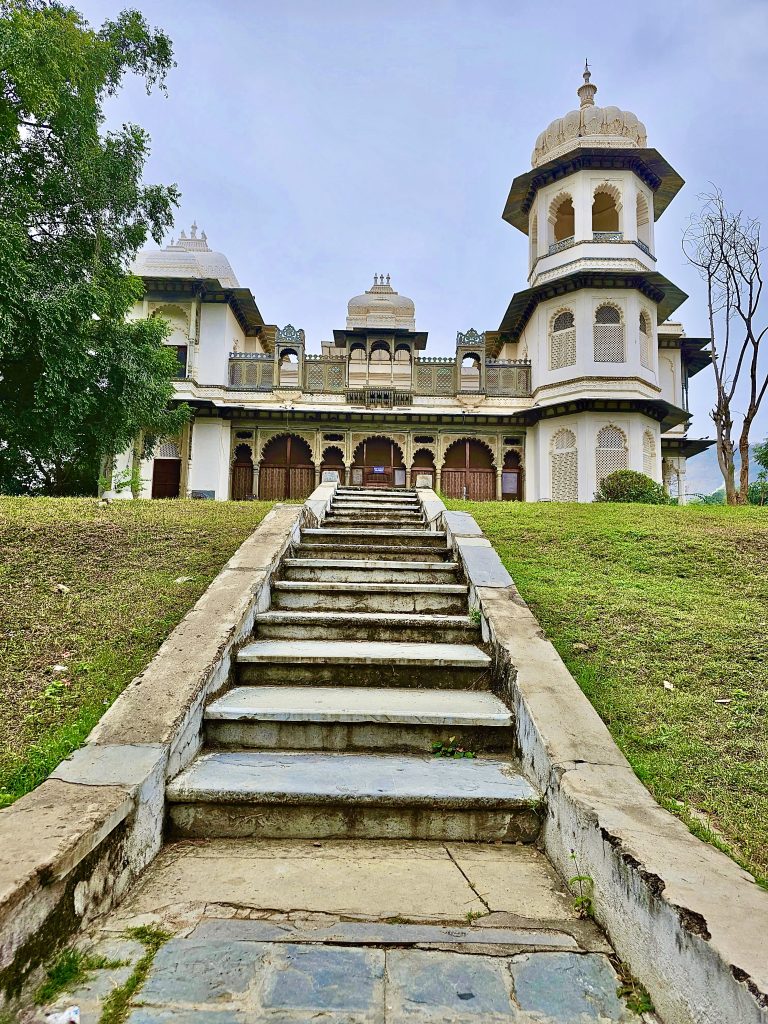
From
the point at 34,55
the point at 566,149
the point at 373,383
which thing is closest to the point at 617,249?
the point at 566,149

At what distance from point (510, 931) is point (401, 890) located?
0.41 metres

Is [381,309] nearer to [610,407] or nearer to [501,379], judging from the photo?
[501,379]

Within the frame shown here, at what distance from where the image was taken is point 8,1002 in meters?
1.55

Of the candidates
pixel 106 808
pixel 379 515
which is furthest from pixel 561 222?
pixel 106 808

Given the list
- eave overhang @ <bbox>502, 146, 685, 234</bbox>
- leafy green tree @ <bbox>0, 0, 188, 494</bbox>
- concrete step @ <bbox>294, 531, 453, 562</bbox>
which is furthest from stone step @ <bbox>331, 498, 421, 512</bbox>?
eave overhang @ <bbox>502, 146, 685, 234</bbox>

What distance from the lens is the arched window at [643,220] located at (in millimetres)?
21422

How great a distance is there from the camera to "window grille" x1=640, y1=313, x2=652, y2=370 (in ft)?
67.0

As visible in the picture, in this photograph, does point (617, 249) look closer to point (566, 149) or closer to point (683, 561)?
point (566, 149)

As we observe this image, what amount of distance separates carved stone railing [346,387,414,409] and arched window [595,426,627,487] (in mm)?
6850

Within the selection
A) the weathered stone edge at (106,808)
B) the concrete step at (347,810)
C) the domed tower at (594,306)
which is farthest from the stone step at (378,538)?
the domed tower at (594,306)

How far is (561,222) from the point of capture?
77.8ft

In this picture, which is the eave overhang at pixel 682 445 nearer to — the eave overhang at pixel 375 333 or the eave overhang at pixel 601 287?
the eave overhang at pixel 601 287

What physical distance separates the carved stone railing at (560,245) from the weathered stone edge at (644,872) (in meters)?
21.2

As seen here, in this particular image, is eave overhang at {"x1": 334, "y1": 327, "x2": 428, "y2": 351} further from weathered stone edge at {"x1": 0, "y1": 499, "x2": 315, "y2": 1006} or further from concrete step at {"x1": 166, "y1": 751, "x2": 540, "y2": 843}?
concrete step at {"x1": 166, "y1": 751, "x2": 540, "y2": 843}
